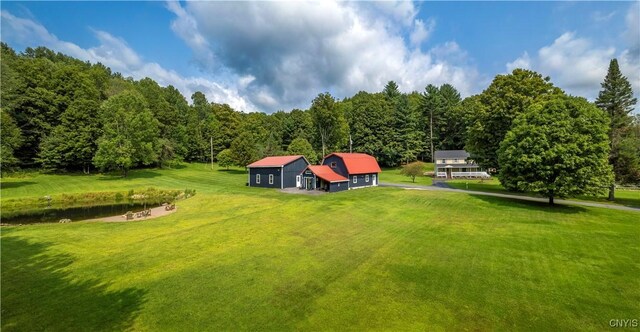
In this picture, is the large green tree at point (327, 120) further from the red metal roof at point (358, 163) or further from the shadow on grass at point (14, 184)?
the shadow on grass at point (14, 184)

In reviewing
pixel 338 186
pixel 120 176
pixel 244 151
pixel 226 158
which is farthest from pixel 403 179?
pixel 120 176

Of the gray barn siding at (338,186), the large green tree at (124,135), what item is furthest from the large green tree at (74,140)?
the gray barn siding at (338,186)

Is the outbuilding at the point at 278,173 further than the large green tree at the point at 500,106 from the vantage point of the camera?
Yes

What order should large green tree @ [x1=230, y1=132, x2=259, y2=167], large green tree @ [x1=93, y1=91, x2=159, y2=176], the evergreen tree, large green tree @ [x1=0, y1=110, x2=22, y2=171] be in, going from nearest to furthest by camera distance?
large green tree @ [x1=0, y1=110, x2=22, y2=171]
large green tree @ [x1=93, y1=91, x2=159, y2=176]
large green tree @ [x1=230, y1=132, x2=259, y2=167]
the evergreen tree

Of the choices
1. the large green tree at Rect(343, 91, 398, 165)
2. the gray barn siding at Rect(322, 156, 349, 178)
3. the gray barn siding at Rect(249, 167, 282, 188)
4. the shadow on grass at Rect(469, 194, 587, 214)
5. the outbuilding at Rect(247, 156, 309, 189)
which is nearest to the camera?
the shadow on grass at Rect(469, 194, 587, 214)

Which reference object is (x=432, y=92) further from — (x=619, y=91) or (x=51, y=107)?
(x=51, y=107)

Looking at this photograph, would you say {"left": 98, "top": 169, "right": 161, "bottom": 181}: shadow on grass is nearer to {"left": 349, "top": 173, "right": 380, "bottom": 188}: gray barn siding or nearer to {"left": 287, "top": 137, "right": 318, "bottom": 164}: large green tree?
{"left": 287, "top": 137, "right": 318, "bottom": 164}: large green tree

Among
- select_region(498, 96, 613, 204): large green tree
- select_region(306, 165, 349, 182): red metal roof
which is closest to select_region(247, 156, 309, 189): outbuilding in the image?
select_region(306, 165, 349, 182): red metal roof
